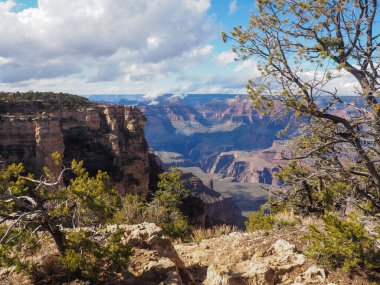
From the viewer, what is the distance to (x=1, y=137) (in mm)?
45156

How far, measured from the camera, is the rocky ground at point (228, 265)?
8.29 m

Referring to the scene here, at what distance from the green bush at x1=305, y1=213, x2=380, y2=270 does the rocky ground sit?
0.33 m

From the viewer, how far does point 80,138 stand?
53.5m

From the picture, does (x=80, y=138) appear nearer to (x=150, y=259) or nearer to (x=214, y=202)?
(x=150, y=259)

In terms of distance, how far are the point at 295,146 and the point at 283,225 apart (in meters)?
4.19

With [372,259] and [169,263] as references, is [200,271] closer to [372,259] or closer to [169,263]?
[169,263]

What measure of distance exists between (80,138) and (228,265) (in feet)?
157

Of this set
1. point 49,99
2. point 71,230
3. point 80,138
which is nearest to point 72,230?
point 71,230

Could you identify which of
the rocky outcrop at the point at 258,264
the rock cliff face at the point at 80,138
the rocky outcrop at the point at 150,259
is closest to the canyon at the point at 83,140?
the rock cliff face at the point at 80,138

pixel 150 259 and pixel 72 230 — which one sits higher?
pixel 72 230

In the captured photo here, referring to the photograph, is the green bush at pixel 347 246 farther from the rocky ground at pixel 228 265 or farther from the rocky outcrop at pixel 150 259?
the rocky outcrop at pixel 150 259

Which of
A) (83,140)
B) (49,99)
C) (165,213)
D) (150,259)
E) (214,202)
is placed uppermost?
(49,99)

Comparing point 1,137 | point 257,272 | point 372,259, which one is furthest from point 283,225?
point 1,137

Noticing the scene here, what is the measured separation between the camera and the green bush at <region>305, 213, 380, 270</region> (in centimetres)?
727
